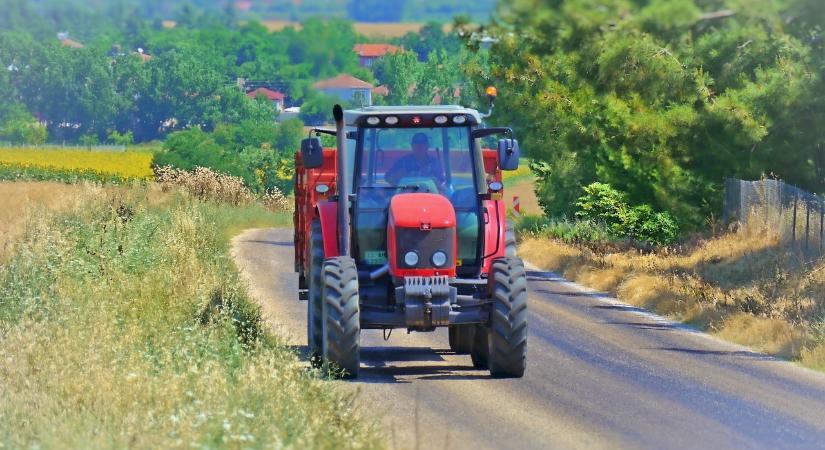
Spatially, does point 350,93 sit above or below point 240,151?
above

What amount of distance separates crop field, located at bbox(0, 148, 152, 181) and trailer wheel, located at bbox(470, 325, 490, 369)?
55286mm

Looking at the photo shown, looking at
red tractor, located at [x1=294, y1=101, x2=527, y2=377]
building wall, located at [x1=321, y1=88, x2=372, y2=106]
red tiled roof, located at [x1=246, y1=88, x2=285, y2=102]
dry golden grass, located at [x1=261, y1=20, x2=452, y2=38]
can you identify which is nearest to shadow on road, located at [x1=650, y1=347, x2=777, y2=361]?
red tractor, located at [x1=294, y1=101, x2=527, y2=377]

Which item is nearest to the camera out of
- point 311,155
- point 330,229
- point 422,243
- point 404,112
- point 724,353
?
point 422,243

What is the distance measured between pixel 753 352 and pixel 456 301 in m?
4.94

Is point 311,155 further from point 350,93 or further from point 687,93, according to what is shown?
point 687,93

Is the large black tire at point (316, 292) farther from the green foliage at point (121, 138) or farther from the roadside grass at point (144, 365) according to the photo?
the green foliage at point (121, 138)

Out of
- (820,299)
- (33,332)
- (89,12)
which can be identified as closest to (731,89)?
(820,299)

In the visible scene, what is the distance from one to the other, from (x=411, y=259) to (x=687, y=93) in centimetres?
1525

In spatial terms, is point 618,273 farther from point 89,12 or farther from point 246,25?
point 89,12

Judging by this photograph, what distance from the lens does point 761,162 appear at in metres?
30.5

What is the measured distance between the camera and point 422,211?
16141 mm

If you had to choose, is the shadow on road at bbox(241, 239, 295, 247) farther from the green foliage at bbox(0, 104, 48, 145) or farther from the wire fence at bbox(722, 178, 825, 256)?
the green foliage at bbox(0, 104, 48, 145)

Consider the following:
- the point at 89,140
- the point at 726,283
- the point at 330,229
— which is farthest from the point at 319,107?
the point at 89,140

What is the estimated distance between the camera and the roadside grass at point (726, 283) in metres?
19.9
